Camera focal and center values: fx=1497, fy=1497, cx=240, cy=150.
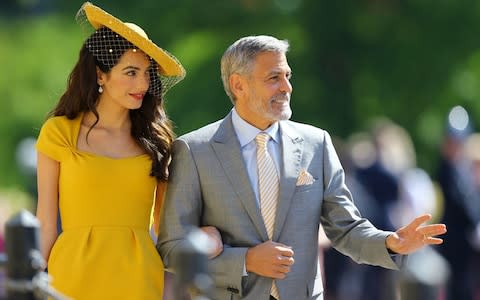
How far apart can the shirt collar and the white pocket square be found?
0.19 metres

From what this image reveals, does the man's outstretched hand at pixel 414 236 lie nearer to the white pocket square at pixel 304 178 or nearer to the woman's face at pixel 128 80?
the white pocket square at pixel 304 178

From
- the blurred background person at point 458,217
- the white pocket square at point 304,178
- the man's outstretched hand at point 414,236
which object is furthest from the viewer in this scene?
the blurred background person at point 458,217

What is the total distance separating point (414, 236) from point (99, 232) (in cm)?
136

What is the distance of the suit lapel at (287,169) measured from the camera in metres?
6.46

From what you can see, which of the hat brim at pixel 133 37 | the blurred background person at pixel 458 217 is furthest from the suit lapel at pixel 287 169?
the blurred background person at pixel 458 217

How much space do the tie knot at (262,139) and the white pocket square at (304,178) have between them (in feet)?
0.67

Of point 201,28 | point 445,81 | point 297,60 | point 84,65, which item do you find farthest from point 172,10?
→ point 84,65

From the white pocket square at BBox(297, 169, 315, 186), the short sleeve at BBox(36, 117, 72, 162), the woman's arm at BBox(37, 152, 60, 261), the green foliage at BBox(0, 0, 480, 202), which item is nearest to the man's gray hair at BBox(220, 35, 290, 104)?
the white pocket square at BBox(297, 169, 315, 186)

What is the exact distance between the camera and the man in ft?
21.0

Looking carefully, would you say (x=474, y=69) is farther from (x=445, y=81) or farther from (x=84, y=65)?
(x=84, y=65)

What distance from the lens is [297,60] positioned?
1702cm

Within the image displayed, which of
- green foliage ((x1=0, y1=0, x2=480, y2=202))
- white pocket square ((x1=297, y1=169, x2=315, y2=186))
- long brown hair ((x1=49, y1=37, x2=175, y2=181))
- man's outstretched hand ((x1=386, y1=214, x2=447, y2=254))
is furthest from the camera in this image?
green foliage ((x1=0, y1=0, x2=480, y2=202))

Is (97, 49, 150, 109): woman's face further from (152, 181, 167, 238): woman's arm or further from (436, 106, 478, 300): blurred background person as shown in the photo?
(436, 106, 478, 300): blurred background person

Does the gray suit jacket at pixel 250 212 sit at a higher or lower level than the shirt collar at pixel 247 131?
lower
